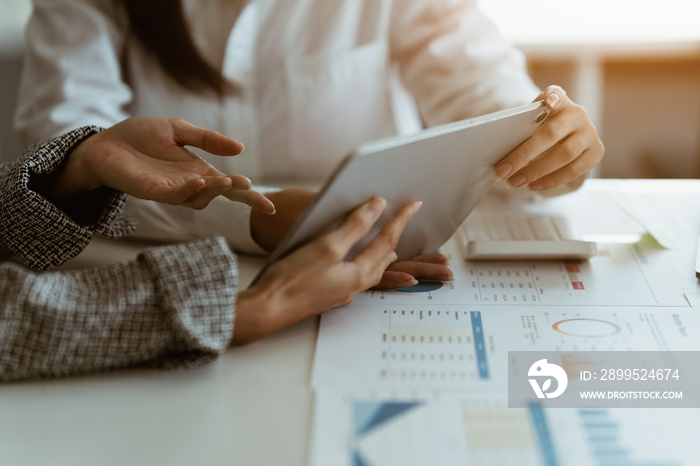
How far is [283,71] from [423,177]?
0.54m

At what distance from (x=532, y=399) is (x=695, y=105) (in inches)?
77.1

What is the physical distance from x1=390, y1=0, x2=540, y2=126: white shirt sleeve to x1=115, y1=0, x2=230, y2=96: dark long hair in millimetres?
303

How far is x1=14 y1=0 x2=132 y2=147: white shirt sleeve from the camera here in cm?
90

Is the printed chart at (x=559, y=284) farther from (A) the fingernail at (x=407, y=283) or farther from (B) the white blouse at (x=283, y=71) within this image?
(B) the white blouse at (x=283, y=71)

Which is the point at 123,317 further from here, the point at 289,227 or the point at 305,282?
the point at 289,227

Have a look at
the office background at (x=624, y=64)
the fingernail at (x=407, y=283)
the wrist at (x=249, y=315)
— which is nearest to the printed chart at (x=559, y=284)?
the fingernail at (x=407, y=283)

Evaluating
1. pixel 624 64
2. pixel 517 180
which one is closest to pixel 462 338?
pixel 517 180

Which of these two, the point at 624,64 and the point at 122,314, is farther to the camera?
the point at 624,64

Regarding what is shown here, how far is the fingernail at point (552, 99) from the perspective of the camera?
62cm

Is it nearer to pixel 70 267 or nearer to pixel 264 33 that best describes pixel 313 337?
pixel 70 267

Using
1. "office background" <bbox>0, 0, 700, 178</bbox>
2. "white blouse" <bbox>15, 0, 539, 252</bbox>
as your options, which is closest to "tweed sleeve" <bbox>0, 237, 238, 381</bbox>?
"white blouse" <bbox>15, 0, 539, 252</bbox>

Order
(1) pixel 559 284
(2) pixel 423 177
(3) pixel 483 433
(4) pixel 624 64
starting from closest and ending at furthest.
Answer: (3) pixel 483 433 < (2) pixel 423 177 < (1) pixel 559 284 < (4) pixel 624 64

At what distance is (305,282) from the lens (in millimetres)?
503

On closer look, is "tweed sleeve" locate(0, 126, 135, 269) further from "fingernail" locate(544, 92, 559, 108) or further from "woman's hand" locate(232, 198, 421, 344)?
"fingernail" locate(544, 92, 559, 108)
